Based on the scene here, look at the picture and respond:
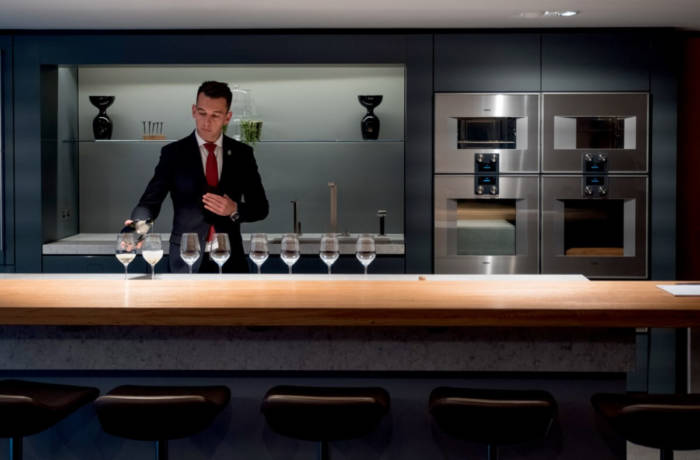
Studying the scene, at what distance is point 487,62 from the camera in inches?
190

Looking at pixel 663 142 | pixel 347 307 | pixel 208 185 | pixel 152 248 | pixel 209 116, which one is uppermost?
pixel 209 116

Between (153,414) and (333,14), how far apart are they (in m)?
2.87

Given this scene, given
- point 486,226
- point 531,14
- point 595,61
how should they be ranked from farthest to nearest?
point 486,226 → point 595,61 → point 531,14

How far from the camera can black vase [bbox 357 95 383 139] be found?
518 cm

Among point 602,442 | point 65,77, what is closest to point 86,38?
point 65,77

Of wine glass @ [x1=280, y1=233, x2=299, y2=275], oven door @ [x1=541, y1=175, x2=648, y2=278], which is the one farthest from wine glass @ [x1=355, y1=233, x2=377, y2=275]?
oven door @ [x1=541, y1=175, x2=648, y2=278]

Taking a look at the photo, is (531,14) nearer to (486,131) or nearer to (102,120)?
(486,131)

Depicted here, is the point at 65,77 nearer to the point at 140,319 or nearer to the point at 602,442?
the point at 140,319

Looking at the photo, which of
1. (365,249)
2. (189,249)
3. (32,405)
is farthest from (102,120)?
(32,405)

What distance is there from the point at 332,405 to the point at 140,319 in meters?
0.59

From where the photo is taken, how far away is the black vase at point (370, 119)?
5176mm

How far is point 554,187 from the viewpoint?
483 cm

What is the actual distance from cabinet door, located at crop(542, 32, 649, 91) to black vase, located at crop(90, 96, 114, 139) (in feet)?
9.32

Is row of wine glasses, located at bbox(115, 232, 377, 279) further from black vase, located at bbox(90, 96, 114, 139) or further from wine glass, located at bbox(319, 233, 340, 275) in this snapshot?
black vase, located at bbox(90, 96, 114, 139)
